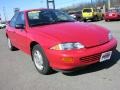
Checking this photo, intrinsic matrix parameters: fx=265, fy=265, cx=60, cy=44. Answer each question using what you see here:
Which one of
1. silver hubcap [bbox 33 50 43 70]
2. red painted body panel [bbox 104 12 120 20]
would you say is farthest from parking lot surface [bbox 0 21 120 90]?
red painted body panel [bbox 104 12 120 20]

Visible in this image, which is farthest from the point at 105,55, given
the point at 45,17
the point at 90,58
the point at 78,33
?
the point at 45,17

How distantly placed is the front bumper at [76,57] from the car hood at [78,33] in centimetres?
15

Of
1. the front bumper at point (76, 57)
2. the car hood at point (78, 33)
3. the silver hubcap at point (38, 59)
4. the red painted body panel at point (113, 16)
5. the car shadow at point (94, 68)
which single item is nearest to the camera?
the front bumper at point (76, 57)

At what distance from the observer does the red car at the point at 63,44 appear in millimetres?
5254

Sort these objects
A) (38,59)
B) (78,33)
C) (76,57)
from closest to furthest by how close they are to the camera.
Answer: (76,57), (78,33), (38,59)

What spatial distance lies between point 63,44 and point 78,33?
22.7 inches

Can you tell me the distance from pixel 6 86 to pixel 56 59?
1214 mm

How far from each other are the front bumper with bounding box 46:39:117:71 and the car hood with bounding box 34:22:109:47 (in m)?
0.15

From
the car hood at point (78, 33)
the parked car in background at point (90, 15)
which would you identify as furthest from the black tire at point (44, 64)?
the parked car in background at point (90, 15)

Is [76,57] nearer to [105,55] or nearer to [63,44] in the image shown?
[63,44]

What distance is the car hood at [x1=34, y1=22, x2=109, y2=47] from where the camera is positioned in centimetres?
543

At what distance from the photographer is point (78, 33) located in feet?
18.7

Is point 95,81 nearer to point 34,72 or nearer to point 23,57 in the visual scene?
point 34,72

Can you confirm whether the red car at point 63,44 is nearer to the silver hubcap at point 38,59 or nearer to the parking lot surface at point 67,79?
the silver hubcap at point 38,59
